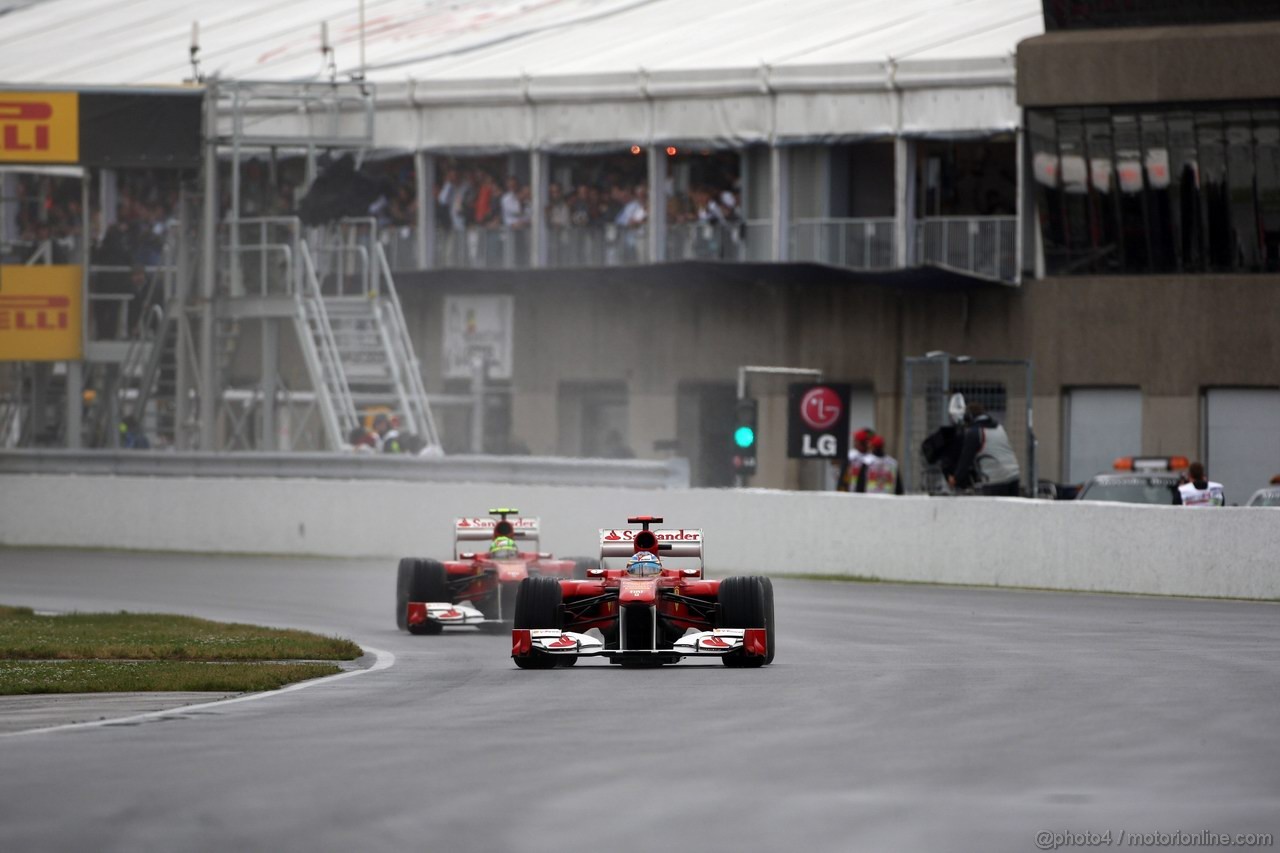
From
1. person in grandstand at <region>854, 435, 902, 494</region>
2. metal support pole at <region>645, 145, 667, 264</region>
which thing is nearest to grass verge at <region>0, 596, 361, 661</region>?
person in grandstand at <region>854, 435, 902, 494</region>

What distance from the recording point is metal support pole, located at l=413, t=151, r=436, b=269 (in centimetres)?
3878

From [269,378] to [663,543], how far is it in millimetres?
18065

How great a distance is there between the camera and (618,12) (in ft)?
137

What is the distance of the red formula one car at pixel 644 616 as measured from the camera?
1395 cm

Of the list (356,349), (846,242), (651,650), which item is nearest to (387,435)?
(356,349)

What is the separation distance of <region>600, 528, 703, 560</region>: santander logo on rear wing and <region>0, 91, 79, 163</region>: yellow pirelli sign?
17.2 m

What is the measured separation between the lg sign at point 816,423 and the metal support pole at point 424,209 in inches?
545

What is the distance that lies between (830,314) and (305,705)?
992 inches

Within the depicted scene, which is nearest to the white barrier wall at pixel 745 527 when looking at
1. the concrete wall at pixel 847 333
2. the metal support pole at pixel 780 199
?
the concrete wall at pixel 847 333

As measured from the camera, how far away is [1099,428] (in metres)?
34.0

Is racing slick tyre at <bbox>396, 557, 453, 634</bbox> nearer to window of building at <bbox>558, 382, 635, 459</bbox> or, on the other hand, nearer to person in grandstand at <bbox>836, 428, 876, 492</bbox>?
person in grandstand at <bbox>836, 428, 876, 492</bbox>

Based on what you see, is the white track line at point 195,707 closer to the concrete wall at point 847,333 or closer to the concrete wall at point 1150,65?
the concrete wall at point 1150,65

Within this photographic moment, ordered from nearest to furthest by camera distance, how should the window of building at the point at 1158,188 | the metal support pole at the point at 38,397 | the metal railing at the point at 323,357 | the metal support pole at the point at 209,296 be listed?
the metal railing at the point at 323,357
the metal support pole at the point at 209,296
the window of building at the point at 1158,188
the metal support pole at the point at 38,397

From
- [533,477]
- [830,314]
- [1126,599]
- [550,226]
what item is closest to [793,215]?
[830,314]
